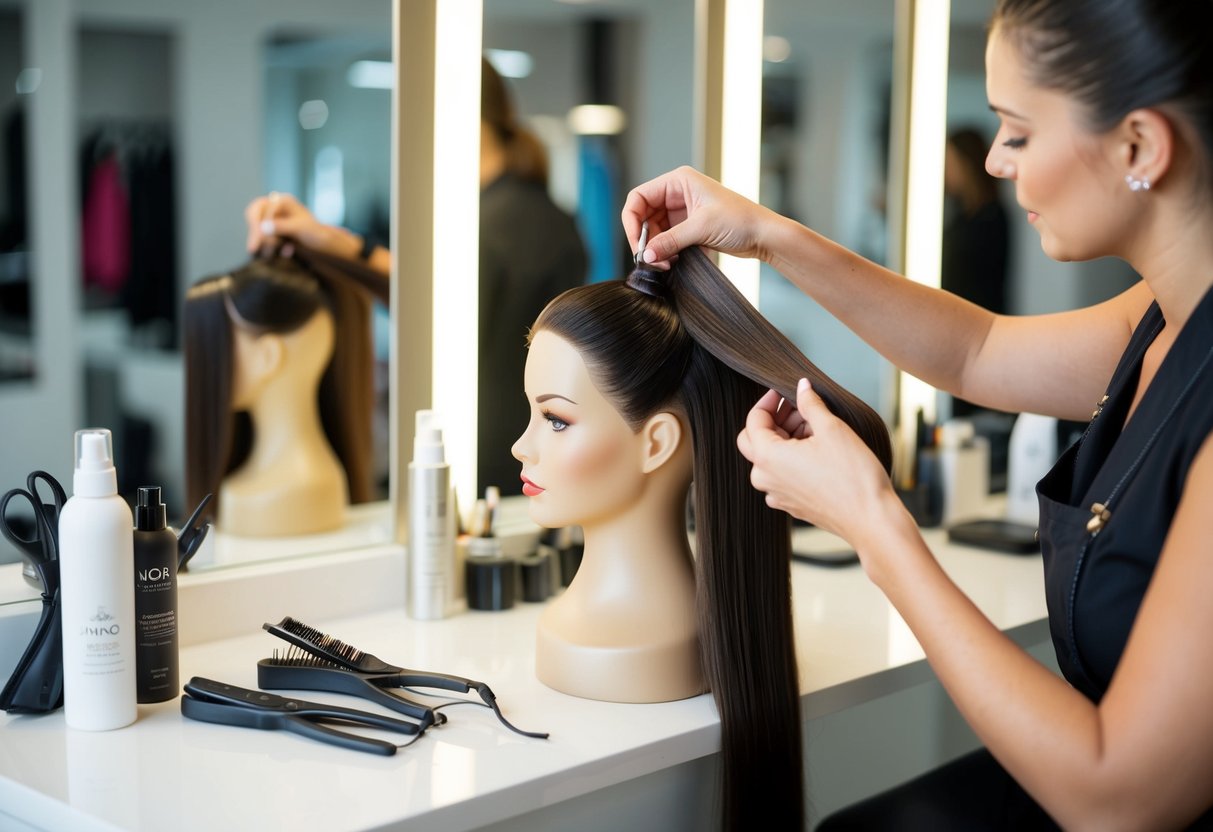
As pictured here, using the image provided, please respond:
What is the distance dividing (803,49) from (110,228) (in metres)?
1.23

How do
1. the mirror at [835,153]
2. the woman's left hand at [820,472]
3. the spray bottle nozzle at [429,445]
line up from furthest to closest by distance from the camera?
the mirror at [835,153] < the spray bottle nozzle at [429,445] < the woman's left hand at [820,472]

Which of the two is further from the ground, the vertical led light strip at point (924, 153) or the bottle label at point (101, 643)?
the vertical led light strip at point (924, 153)

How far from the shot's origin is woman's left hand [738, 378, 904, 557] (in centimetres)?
99

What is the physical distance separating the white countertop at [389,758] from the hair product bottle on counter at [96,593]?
0.03 m

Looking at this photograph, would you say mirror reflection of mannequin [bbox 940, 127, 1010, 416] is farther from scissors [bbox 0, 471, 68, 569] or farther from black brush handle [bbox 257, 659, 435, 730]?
scissors [bbox 0, 471, 68, 569]

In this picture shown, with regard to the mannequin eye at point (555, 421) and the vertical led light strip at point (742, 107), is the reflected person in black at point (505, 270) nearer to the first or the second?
the vertical led light strip at point (742, 107)

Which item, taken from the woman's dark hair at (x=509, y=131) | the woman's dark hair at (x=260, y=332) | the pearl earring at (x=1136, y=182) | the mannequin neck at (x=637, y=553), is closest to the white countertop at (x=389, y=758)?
the mannequin neck at (x=637, y=553)

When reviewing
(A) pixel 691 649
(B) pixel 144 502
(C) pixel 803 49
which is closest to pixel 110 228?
(B) pixel 144 502

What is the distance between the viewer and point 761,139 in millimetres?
1960

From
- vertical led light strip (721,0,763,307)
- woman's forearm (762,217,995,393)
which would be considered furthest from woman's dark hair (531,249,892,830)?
vertical led light strip (721,0,763,307)

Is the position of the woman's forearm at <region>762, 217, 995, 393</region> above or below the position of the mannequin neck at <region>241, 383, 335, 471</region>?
above

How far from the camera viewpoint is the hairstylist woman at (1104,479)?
874 millimetres

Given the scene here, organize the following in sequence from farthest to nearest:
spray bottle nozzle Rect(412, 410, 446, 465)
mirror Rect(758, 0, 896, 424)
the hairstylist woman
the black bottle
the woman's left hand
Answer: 1. mirror Rect(758, 0, 896, 424)
2. spray bottle nozzle Rect(412, 410, 446, 465)
3. the black bottle
4. the woman's left hand
5. the hairstylist woman

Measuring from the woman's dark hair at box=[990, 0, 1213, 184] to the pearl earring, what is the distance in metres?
0.05
